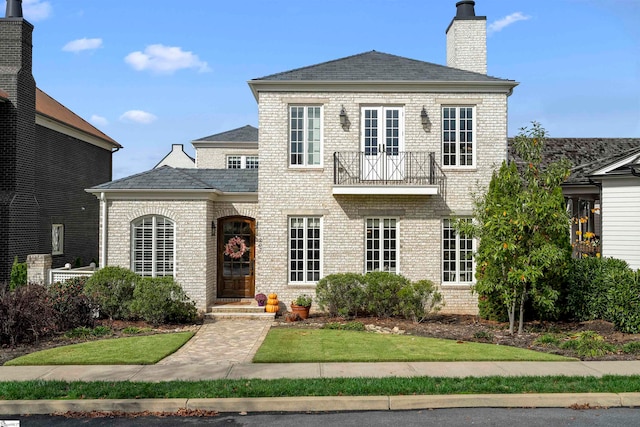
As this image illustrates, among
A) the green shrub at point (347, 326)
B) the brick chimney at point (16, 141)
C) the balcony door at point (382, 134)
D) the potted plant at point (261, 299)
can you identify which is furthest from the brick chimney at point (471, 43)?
the brick chimney at point (16, 141)

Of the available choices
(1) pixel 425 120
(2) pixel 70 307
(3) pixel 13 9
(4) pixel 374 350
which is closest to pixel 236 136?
(3) pixel 13 9

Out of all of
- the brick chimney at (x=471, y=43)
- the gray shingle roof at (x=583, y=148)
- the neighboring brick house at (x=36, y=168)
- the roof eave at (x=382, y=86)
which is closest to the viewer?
the roof eave at (x=382, y=86)

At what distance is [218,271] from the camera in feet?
55.2

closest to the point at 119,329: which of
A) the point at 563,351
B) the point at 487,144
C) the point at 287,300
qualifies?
the point at 287,300

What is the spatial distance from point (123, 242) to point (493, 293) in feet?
32.7

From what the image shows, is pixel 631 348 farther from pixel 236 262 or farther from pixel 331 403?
pixel 236 262

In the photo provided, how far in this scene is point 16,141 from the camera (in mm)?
18766

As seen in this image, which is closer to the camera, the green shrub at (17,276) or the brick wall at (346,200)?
the brick wall at (346,200)

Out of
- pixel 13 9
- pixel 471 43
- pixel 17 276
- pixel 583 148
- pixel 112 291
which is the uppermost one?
pixel 13 9

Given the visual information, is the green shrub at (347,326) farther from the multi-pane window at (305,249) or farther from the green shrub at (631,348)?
the green shrub at (631,348)

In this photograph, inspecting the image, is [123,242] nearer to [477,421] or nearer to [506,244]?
[506,244]

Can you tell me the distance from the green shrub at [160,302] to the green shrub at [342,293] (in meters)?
3.49

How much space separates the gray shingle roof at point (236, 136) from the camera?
27.0 m

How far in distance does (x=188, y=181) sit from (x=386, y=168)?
5562mm
